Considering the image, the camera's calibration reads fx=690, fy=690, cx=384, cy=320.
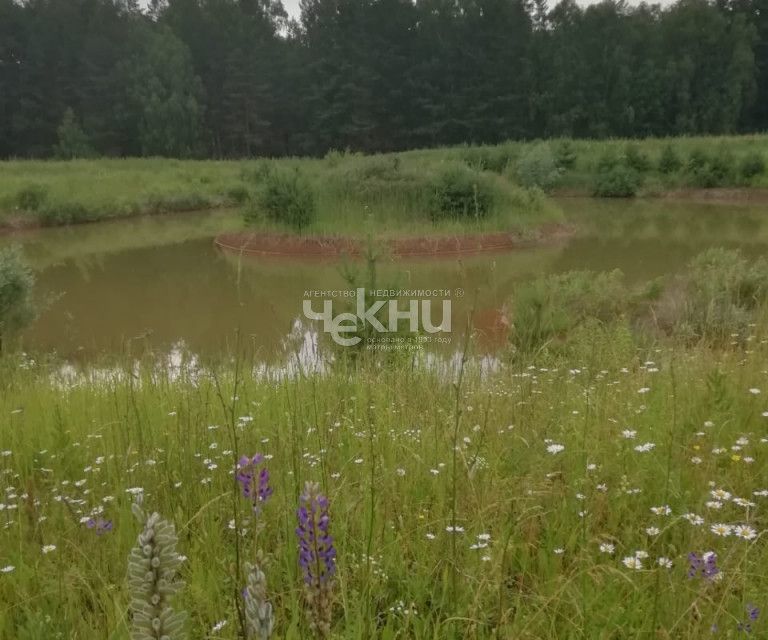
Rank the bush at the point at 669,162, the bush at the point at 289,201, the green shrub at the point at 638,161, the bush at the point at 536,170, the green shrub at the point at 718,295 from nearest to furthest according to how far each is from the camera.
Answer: the green shrub at the point at 718,295 < the bush at the point at 289,201 < the bush at the point at 536,170 < the bush at the point at 669,162 < the green shrub at the point at 638,161

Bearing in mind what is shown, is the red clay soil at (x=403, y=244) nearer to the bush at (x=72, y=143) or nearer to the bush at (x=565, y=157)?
the bush at (x=565, y=157)

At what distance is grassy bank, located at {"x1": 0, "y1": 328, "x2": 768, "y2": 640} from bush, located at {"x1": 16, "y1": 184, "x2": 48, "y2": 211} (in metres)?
20.6

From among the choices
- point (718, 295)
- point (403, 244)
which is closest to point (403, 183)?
point (403, 244)

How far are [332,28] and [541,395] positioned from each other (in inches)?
2153

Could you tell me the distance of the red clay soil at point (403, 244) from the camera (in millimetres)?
15023

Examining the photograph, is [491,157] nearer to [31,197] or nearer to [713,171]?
[713,171]

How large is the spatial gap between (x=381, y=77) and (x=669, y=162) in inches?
1073

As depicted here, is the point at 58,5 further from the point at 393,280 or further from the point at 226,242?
the point at 393,280

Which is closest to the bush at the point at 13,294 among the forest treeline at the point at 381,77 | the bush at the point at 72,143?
the bush at the point at 72,143

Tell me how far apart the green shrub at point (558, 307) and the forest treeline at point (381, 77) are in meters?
40.5

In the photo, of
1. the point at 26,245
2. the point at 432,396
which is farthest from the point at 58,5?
the point at 432,396

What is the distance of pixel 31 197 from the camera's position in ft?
72.4

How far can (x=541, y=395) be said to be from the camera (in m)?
3.78

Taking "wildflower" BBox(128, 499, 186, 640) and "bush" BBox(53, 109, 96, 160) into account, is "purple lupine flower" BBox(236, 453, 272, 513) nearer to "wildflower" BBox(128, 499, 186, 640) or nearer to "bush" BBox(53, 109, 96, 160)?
"wildflower" BBox(128, 499, 186, 640)
